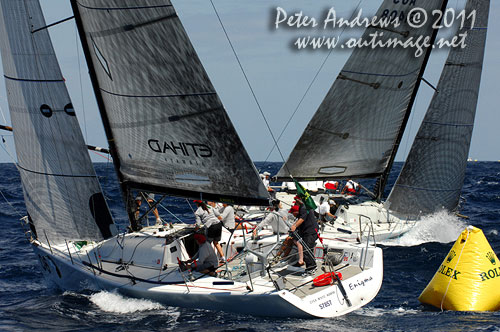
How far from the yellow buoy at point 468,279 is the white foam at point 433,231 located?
5.71 metres

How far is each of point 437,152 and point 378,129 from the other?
175 cm

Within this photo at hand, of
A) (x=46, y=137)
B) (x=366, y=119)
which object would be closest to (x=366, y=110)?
(x=366, y=119)

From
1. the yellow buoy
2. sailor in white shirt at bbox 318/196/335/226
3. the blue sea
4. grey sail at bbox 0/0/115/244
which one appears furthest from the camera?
sailor in white shirt at bbox 318/196/335/226

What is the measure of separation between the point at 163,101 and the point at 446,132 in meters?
9.71

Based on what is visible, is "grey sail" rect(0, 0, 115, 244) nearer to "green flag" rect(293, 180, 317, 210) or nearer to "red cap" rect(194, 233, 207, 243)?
"red cap" rect(194, 233, 207, 243)

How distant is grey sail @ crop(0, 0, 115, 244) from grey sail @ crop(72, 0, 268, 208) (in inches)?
42.4

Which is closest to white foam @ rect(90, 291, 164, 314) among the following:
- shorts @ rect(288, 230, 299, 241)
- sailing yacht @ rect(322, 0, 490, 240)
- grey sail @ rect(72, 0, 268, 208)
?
grey sail @ rect(72, 0, 268, 208)

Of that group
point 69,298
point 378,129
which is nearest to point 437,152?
point 378,129

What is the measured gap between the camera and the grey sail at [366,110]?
16.8 m

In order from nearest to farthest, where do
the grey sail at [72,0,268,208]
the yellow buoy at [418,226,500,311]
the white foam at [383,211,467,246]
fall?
the yellow buoy at [418,226,500,311], the grey sail at [72,0,268,208], the white foam at [383,211,467,246]

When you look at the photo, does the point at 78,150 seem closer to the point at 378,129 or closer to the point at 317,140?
the point at 317,140

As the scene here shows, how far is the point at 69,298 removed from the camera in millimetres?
11672

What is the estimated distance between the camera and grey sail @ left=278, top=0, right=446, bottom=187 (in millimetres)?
16828

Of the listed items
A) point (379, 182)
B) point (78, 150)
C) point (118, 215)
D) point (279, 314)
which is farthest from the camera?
point (118, 215)
